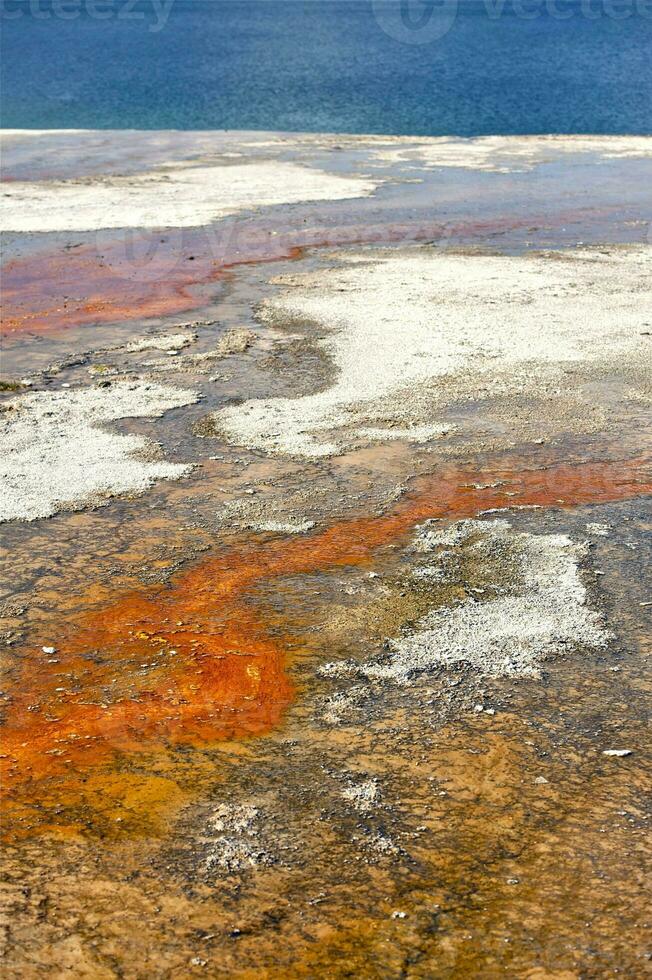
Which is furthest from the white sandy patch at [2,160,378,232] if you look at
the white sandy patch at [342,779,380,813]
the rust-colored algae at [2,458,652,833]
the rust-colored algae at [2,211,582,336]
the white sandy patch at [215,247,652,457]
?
the white sandy patch at [342,779,380,813]

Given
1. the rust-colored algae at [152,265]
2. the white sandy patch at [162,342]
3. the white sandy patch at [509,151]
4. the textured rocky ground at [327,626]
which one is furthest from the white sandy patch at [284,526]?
the white sandy patch at [509,151]

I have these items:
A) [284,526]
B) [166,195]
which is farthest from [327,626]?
[166,195]

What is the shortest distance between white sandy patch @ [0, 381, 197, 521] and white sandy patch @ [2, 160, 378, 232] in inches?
222

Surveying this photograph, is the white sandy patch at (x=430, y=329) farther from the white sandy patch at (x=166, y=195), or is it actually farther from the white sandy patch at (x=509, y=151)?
the white sandy patch at (x=509, y=151)

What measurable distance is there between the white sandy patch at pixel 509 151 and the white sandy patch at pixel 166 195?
2.27 metres

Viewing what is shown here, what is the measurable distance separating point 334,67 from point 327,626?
3380cm

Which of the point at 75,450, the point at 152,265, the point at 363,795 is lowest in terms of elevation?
the point at 363,795

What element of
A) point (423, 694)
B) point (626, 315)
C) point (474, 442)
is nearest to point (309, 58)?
point (626, 315)

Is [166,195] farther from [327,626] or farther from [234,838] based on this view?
[234,838]

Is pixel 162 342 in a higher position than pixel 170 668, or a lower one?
higher

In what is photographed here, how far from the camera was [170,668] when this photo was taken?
12.4 feet

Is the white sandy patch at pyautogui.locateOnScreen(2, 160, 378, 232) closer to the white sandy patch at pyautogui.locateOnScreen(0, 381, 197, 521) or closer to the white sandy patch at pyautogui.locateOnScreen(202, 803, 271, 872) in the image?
the white sandy patch at pyautogui.locateOnScreen(0, 381, 197, 521)

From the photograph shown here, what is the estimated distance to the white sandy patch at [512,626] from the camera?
12.4ft

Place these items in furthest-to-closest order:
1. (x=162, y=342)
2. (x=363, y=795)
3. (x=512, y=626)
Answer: (x=162, y=342), (x=512, y=626), (x=363, y=795)
